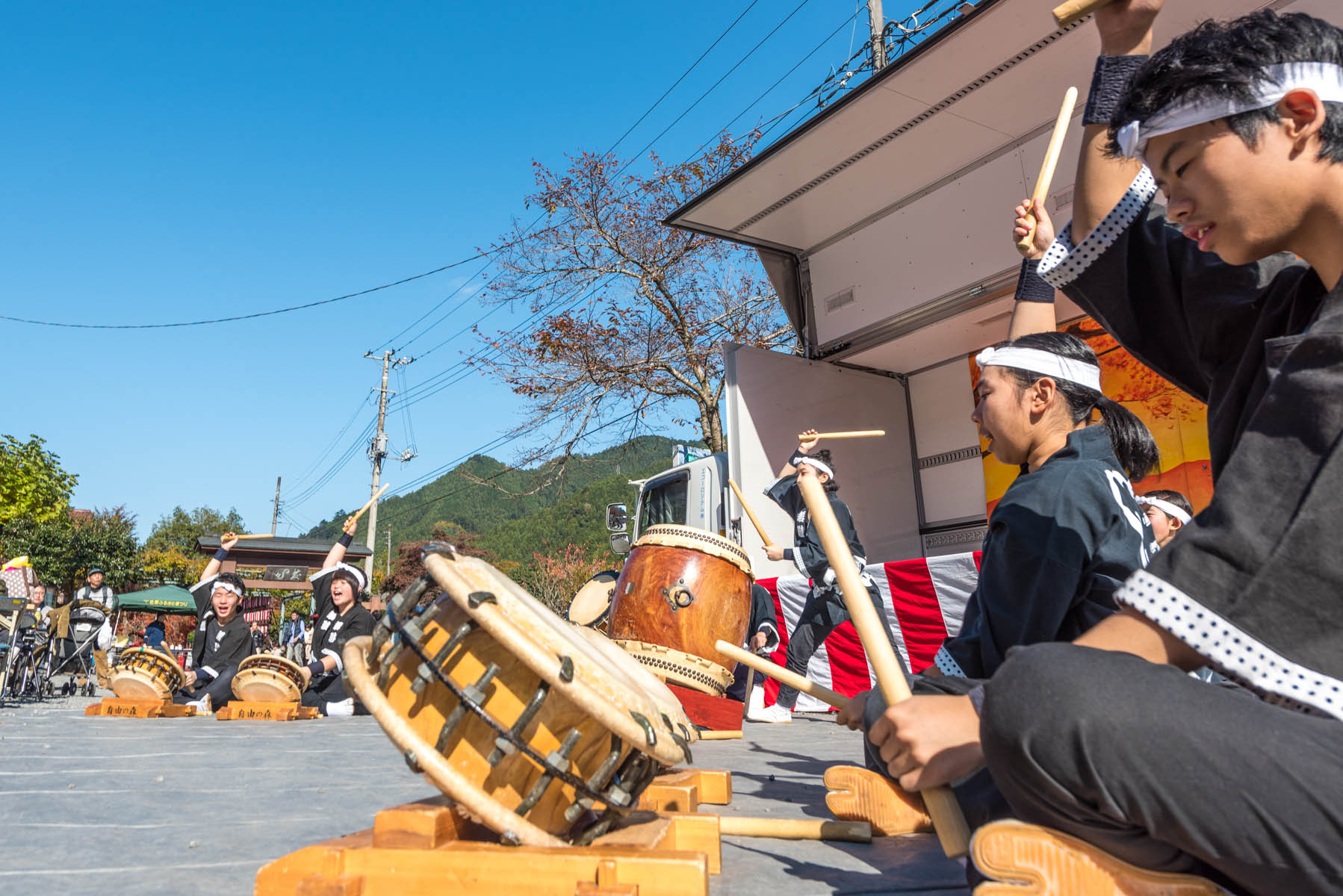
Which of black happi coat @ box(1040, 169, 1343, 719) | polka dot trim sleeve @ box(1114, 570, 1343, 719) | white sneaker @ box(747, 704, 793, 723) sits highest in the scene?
black happi coat @ box(1040, 169, 1343, 719)

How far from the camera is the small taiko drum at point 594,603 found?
16.9 ft

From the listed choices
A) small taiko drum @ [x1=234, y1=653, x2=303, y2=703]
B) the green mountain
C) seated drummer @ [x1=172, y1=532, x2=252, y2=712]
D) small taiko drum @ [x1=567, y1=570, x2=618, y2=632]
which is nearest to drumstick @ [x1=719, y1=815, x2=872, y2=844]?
small taiko drum @ [x1=567, y1=570, x2=618, y2=632]

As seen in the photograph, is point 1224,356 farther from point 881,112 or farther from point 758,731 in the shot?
point 881,112

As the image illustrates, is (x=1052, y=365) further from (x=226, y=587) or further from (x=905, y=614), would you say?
(x=226, y=587)

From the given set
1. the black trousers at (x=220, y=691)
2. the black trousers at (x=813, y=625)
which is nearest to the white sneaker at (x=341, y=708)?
the black trousers at (x=220, y=691)

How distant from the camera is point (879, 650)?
1.19 metres

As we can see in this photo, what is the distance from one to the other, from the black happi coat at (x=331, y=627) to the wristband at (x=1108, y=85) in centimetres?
594

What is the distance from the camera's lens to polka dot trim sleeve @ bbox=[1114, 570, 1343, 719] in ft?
2.73

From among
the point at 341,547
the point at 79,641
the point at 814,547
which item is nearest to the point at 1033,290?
the point at 814,547

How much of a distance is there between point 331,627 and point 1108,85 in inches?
266

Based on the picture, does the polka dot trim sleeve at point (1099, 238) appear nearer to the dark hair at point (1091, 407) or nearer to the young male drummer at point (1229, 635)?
the young male drummer at point (1229, 635)

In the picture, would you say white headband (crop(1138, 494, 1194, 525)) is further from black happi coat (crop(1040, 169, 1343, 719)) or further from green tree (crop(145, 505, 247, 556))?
green tree (crop(145, 505, 247, 556))

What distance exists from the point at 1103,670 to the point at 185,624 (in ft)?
106

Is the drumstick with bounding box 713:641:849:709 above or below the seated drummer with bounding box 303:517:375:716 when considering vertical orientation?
above
